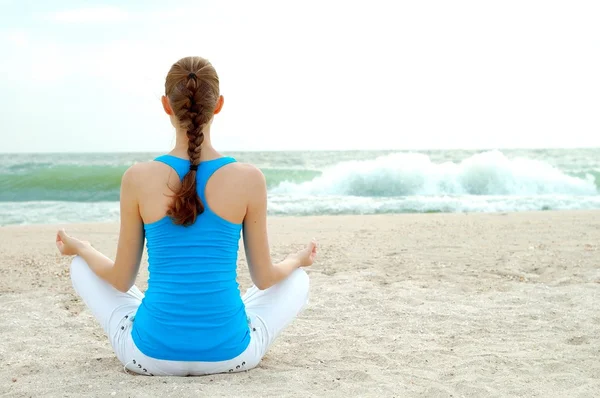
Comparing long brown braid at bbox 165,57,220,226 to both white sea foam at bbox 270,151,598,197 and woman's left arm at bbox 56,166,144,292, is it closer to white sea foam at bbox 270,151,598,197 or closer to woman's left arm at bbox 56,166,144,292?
woman's left arm at bbox 56,166,144,292

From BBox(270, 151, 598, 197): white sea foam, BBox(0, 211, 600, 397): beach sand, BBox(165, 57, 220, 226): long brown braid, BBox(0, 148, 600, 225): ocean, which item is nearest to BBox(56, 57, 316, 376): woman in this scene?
BBox(165, 57, 220, 226): long brown braid

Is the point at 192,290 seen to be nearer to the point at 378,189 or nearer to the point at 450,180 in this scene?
the point at 378,189

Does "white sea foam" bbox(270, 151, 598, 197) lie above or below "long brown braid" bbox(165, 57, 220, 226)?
below

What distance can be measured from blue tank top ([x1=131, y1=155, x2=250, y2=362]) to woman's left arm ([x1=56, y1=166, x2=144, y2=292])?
79mm

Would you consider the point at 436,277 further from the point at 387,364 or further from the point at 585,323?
the point at 387,364

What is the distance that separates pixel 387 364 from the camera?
136 inches

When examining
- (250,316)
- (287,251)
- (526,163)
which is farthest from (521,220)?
(526,163)

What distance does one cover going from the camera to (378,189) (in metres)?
18.5

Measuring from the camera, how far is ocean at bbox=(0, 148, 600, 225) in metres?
13.3

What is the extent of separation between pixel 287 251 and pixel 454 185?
11902 mm

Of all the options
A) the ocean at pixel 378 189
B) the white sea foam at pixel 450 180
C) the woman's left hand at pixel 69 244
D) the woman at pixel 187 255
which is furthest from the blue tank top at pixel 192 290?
the white sea foam at pixel 450 180

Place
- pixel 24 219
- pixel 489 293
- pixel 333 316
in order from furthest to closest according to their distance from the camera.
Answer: pixel 24 219
pixel 489 293
pixel 333 316

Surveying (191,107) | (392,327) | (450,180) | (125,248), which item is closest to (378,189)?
(450,180)

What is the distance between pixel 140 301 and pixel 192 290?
0.50 metres
